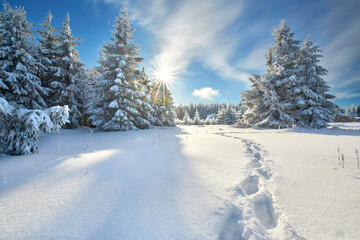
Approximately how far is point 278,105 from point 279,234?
1334 cm

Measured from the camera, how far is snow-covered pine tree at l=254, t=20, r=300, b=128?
12.0 meters

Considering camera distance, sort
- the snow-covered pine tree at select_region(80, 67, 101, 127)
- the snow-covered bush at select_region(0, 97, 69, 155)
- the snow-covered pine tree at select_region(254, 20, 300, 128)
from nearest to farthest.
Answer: the snow-covered bush at select_region(0, 97, 69, 155) → the snow-covered pine tree at select_region(80, 67, 101, 127) → the snow-covered pine tree at select_region(254, 20, 300, 128)

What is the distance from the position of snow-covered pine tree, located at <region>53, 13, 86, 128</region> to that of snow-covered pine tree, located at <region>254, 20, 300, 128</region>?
16743 mm

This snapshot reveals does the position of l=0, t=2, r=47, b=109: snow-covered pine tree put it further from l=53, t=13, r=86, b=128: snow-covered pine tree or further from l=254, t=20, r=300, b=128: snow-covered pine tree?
l=254, t=20, r=300, b=128: snow-covered pine tree

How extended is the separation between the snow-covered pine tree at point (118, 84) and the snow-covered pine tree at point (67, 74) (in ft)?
8.43

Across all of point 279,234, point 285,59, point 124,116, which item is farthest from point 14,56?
point 285,59

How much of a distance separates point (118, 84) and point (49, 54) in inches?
302

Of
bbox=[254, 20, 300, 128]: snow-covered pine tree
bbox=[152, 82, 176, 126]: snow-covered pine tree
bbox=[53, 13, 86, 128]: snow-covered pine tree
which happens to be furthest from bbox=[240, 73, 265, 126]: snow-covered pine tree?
bbox=[53, 13, 86, 128]: snow-covered pine tree

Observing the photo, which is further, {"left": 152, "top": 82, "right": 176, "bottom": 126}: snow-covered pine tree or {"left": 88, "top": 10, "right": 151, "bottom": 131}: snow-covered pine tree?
{"left": 152, "top": 82, "right": 176, "bottom": 126}: snow-covered pine tree

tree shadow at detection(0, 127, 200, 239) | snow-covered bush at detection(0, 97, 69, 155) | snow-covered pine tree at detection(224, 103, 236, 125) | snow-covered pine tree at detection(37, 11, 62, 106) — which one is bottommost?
tree shadow at detection(0, 127, 200, 239)

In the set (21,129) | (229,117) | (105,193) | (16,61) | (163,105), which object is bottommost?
(105,193)

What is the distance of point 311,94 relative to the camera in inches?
448

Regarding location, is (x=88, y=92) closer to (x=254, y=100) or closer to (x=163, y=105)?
(x=163, y=105)

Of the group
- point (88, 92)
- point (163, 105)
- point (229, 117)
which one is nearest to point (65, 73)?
point (88, 92)
